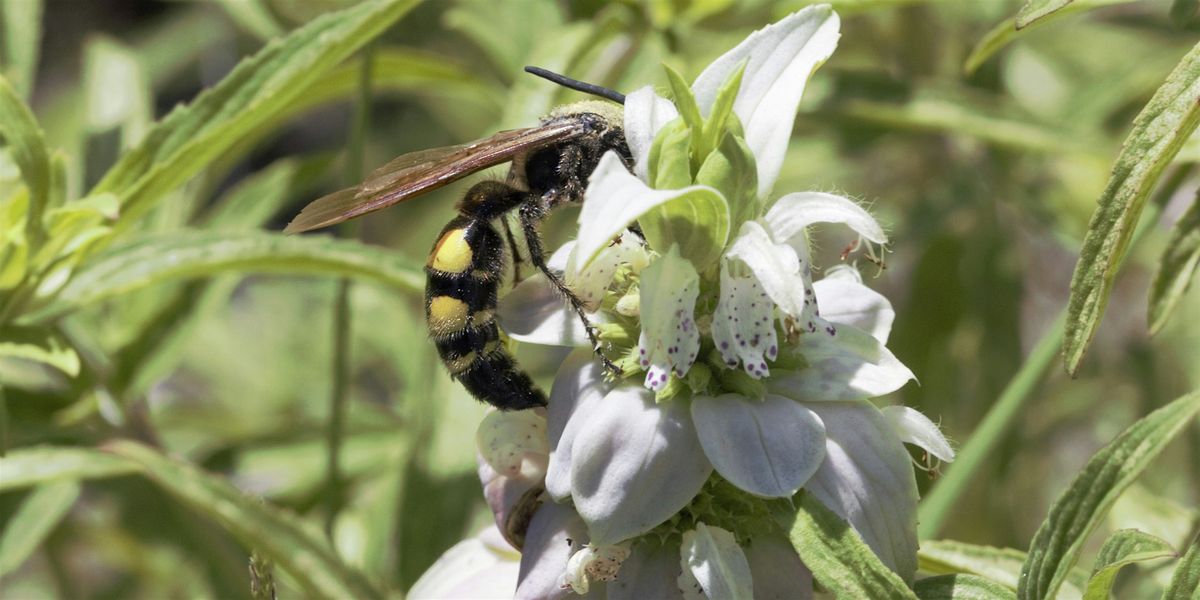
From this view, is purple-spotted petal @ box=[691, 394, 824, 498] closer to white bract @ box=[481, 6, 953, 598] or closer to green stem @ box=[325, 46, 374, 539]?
white bract @ box=[481, 6, 953, 598]

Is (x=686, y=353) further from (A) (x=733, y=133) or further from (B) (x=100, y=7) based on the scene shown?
(B) (x=100, y=7)

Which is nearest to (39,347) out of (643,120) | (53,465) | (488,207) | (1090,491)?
(53,465)

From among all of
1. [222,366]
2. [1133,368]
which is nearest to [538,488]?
[1133,368]

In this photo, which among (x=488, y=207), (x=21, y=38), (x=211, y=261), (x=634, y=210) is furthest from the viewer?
(x=21, y=38)

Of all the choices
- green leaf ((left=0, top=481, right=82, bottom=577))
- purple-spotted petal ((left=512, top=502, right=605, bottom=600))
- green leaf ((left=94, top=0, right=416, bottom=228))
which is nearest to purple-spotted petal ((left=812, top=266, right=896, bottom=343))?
purple-spotted petal ((left=512, top=502, right=605, bottom=600))

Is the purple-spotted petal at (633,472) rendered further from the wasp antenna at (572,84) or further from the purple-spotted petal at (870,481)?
the wasp antenna at (572,84)

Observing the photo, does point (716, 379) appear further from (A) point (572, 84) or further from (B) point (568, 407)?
(A) point (572, 84)

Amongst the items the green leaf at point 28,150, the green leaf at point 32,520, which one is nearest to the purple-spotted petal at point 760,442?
the green leaf at point 28,150
